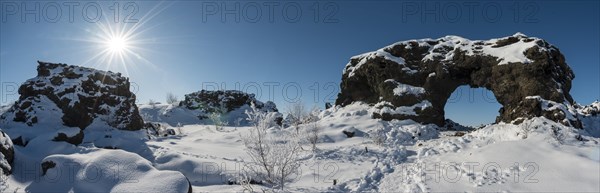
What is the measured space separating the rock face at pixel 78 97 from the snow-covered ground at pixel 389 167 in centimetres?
602

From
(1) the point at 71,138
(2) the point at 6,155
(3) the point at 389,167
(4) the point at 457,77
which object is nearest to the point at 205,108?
(1) the point at 71,138

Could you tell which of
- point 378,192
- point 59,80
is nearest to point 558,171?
point 378,192

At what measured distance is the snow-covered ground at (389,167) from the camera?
11562mm

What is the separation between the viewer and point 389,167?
54.2 ft

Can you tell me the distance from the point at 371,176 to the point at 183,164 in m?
10.1

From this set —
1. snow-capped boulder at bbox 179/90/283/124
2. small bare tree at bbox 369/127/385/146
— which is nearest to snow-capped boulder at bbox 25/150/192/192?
small bare tree at bbox 369/127/385/146

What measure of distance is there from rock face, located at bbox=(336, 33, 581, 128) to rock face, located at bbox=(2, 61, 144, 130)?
24.0 m

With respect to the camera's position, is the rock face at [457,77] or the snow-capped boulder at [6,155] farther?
the rock face at [457,77]

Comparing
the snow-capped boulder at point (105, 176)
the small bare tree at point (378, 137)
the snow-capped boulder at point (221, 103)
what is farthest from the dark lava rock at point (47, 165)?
the snow-capped boulder at point (221, 103)

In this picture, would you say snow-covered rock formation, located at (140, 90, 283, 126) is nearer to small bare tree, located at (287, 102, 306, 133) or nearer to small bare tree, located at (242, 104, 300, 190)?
small bare tree, located at (287, 102, 306, 133)

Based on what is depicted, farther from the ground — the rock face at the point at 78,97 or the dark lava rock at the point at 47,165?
the rock face at the point at 78,97

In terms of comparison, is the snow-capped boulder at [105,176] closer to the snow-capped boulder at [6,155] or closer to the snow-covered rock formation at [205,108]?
the snow-capped boulder at [6,155]

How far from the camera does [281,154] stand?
13148mm

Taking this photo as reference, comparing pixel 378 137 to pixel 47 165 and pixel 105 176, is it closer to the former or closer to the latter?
pixel 105 176
